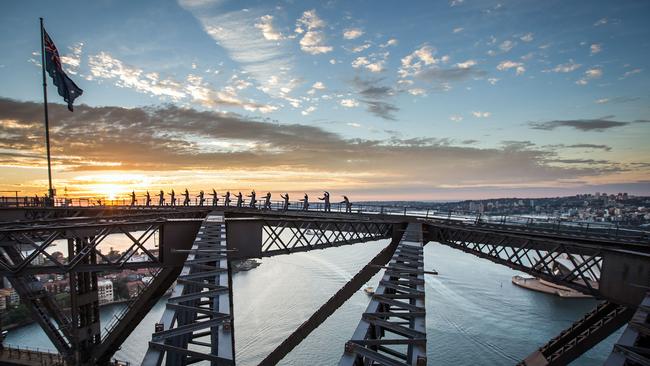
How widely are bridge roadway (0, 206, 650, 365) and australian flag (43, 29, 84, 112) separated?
1351 centimetres

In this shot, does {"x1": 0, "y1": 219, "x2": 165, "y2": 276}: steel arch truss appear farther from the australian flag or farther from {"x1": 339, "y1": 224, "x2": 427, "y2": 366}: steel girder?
the australian flag

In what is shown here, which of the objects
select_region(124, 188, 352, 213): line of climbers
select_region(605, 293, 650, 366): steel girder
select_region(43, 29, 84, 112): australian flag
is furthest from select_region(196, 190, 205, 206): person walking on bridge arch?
select_region(605, 293, 650, 366): steel girder

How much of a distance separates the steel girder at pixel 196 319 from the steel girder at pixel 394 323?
1947mm

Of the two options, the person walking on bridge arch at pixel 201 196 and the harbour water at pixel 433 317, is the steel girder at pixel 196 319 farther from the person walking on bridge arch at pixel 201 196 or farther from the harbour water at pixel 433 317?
the harbour water at pixel 433 317

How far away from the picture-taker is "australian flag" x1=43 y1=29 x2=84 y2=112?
1195 inches

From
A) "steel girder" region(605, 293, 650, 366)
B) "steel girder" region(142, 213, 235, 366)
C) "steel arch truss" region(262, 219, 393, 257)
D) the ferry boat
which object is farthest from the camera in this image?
the ferry boat

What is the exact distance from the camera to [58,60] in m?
30.9

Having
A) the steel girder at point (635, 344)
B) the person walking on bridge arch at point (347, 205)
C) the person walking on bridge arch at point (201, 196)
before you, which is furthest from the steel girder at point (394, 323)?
the person walking on bridge arch at point (201, 196)

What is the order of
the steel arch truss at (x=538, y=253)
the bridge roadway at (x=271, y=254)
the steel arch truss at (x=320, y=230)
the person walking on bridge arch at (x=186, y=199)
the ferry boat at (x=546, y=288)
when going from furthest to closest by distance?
the ferry boat at (x=546, y=288) → the person walking on bridge arch at (x=186, y=199) → the steel arch truss at (x=320, y=230) → the steel arch truss at (x=538, y=253) → the bridge roadway at (x=271, y=254)

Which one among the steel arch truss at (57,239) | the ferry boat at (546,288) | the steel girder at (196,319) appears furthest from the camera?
the ferry boat at (546,288)

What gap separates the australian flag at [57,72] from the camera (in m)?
30.4

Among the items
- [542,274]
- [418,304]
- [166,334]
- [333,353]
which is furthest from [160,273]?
[333,353]

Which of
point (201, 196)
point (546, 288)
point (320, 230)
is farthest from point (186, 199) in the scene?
Answer: point (546, 288)

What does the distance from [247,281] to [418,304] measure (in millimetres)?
77488
